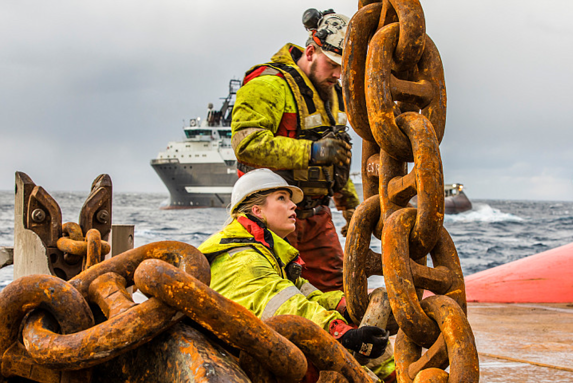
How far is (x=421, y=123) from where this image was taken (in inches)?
52.2

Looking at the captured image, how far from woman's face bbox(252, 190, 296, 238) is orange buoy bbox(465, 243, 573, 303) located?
378cm

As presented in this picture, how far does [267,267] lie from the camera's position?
94.3 inches

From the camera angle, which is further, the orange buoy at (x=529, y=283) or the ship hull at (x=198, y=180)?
the ship hull at (x=198, y=180)

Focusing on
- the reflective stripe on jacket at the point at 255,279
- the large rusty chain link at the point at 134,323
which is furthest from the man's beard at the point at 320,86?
the large rusty chain link at the point at 134,323

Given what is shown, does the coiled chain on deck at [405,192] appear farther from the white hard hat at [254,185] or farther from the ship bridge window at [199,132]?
the ship bridge window at [199,132]

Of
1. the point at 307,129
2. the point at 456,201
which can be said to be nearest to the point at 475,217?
the point at 456,201

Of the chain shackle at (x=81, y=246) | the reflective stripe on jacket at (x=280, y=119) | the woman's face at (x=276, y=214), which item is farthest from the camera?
the chain shackle at (x=81, y=246)

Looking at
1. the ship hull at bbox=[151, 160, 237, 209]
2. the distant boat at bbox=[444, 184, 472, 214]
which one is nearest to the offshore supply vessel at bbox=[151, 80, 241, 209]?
the ship hull at bbox=[151, 160, 237, 209]

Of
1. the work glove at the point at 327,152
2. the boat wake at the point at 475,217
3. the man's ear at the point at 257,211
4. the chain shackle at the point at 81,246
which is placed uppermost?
the work glove at the point at 327,152

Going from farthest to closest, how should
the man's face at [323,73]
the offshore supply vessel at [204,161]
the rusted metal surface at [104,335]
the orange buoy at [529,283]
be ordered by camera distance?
the offshore supply vessel at [204,161], the orange buoy at [529,283], the man's face at [323,73], the rusted metal surface at [104,335]

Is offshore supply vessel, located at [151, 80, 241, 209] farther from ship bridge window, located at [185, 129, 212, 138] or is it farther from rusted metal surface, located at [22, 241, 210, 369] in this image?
rusted metal surface, located at [22, 241, 210, 369]

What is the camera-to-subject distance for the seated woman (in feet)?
6.95

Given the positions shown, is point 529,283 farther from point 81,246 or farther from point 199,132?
point 199,132

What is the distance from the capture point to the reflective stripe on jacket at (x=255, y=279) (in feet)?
7.27
